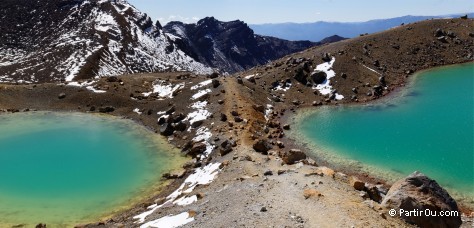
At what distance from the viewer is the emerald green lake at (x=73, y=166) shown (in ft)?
115

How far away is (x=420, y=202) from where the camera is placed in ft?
77.2

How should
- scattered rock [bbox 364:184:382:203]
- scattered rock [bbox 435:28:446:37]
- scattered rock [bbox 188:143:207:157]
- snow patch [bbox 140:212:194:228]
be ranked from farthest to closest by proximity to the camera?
scattered rock [bbox 435:28:446:37], scattered rock [bbox 188:143:207:157], scattered rock [bbox 364:184:382:203], snow patch [bbox 140:212:194:228]

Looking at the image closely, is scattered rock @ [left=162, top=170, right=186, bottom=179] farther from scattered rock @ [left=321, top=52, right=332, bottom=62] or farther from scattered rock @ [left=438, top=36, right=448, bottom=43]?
scattered rock @ [left=438, top=36, right=448, bottom=43]

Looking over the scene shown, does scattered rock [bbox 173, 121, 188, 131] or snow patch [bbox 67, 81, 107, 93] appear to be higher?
snow patch [bbox 67, 81, 107, 93]

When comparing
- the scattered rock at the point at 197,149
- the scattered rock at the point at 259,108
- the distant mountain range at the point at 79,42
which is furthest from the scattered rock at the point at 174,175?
the distant mountain range at the point at 79,42

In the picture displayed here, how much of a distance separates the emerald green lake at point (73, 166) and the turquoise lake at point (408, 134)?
770 inches

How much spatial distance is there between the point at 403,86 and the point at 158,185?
175 feet

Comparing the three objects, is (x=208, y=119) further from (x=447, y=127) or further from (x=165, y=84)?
(x=447, y=127)

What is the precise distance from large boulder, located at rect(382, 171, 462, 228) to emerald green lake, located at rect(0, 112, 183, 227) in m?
23.2

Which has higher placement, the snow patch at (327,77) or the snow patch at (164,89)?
the snow patch at (164,89)

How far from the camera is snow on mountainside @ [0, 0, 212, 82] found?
125m

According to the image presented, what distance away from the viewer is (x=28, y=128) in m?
58.7

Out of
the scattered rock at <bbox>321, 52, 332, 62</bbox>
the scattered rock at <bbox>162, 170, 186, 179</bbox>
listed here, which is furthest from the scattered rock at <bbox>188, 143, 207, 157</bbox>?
the scattered rock at <bbox>321, 52, 332, 62</bbox>

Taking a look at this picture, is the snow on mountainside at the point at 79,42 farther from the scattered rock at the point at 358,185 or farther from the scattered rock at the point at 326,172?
the scattered rock at the point at 358,185
